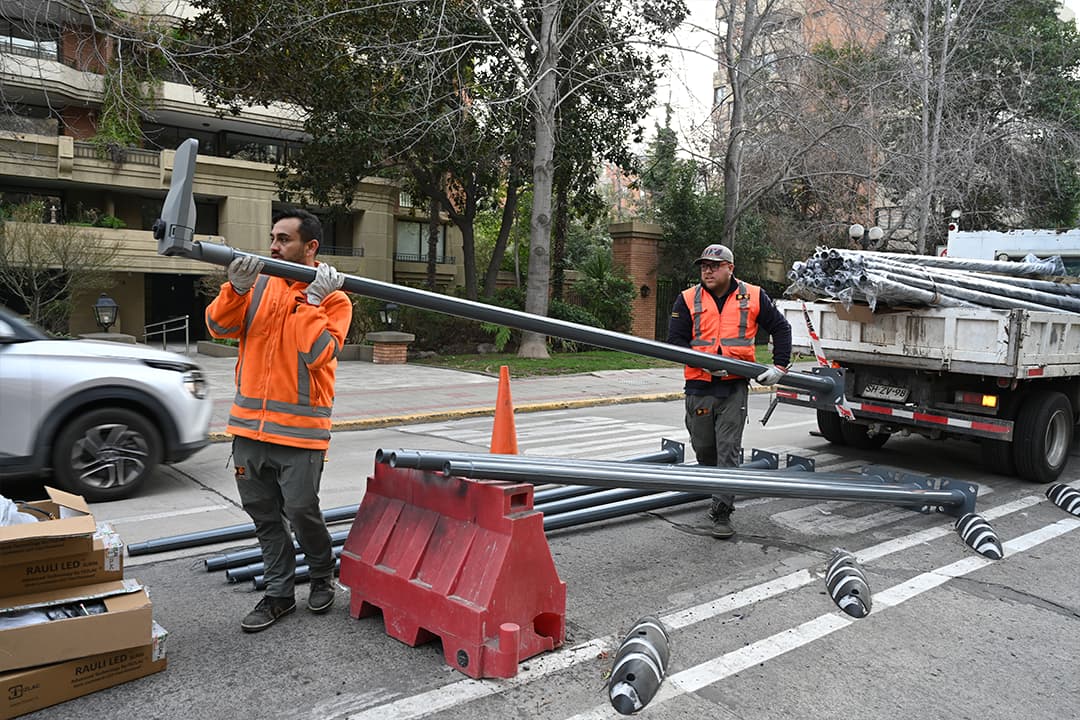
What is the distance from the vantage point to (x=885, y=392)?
25.6 feet

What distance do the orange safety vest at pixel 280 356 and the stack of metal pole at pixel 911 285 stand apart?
16.6 feet

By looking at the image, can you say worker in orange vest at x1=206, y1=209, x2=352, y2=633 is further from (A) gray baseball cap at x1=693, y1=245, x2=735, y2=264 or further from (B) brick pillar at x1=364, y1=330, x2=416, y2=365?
(B) brick pillar at x1=364, y1=330, x2=416, y2=365

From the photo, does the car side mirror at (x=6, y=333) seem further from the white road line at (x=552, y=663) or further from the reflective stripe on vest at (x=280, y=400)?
the white road line at (x=552, y=663)

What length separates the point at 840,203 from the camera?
2438 cm

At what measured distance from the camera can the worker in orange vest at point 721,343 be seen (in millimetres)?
5703

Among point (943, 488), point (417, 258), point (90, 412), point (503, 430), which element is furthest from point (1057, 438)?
point (417, 258)

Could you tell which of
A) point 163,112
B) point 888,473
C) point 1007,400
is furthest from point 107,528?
point 163,112

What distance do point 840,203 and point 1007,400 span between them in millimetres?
18352

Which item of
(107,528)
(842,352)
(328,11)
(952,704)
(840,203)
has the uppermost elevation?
(328,11)

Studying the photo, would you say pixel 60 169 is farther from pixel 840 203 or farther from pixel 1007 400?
pixel 1007 400

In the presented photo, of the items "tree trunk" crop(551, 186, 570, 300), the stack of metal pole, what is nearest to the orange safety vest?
the stack of metal pole

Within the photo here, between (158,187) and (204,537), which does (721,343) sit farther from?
(158,187)

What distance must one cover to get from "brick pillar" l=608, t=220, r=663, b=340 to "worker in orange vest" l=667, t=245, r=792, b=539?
55.7 feet

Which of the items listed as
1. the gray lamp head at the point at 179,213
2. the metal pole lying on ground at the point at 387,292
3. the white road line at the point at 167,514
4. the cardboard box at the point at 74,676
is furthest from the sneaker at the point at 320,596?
the white road line at the point at 167,514
